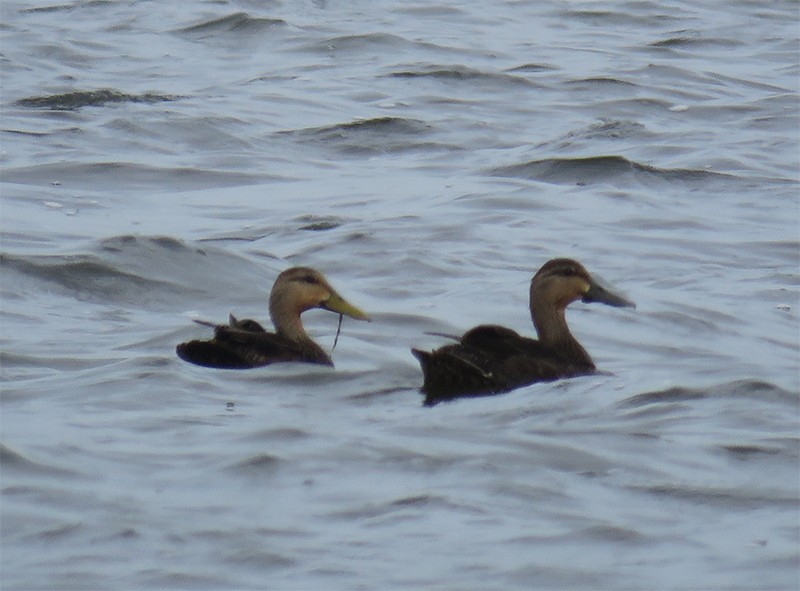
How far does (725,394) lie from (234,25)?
14841 millimetres

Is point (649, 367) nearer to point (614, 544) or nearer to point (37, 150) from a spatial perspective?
point (614, 544)

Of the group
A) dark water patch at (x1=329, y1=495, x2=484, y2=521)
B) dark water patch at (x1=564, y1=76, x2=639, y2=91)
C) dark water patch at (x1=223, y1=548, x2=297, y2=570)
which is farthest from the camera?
dark water patch at (x1=564, y1=76, x2=639, y2=91)

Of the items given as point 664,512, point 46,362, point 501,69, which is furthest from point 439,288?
point 501,69

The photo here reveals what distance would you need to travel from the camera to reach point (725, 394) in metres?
9.02

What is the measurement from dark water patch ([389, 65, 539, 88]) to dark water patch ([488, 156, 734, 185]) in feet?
14.3

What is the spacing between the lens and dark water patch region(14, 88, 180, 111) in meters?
17.8

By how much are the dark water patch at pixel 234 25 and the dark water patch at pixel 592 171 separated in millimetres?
7664

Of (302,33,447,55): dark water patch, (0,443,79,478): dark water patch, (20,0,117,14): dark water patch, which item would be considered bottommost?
(302,33,447,55): dark water patch

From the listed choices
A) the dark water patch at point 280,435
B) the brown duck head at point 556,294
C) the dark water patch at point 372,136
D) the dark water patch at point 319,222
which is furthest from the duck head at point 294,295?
the dark water patch at point 372,136

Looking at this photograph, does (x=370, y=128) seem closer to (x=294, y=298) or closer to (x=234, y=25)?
(x=234, y=25)

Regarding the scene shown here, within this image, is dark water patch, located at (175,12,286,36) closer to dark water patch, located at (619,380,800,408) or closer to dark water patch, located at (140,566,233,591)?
dark water patch, located at (619,380,800,408)

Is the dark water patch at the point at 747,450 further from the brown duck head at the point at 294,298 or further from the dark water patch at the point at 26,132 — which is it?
the dark water patch at the point at 26,132

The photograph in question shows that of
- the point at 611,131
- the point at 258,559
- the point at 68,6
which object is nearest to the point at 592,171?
the point at 611,131

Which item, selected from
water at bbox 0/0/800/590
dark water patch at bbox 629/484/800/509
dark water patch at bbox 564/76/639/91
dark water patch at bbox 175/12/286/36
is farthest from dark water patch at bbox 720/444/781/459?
dark water patch at bbox 175/12/286/36
